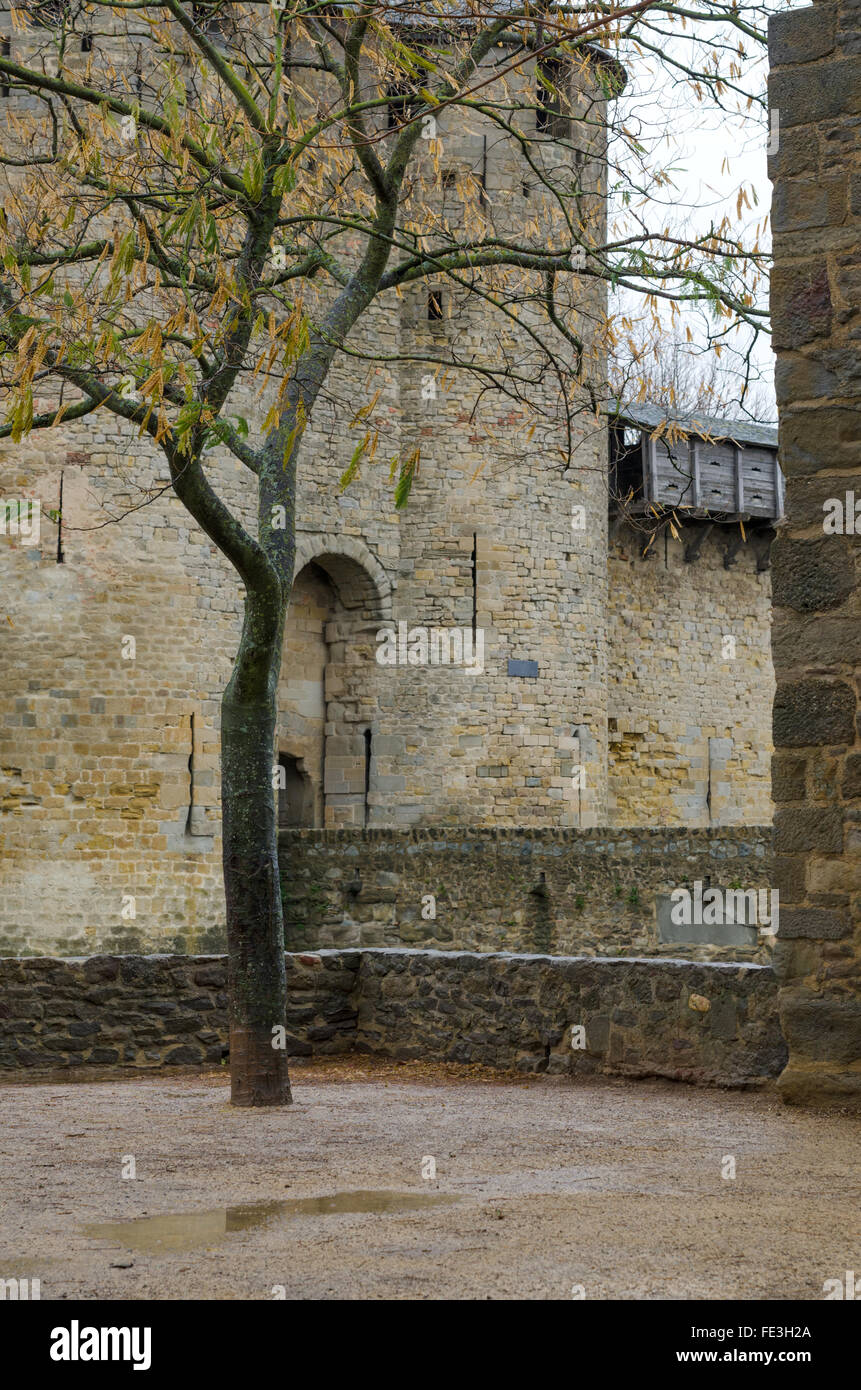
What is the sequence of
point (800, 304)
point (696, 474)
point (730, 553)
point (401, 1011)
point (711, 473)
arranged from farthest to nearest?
1. point (730, 553)
2. point (711, 473)
3. point (696, 474)
4. point (401, 1011)
5. point (800, 304)

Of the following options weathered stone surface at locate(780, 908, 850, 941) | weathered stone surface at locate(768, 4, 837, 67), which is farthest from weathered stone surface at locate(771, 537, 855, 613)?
weathered stone surface at locate(768, 4, 837, 67)

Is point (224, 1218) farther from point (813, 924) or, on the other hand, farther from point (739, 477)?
point (739, 477)

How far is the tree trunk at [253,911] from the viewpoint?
24.5 feet

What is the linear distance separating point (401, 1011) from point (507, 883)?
721 centimetres

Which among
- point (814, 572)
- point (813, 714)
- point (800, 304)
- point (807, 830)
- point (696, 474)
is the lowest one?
point (807, 830)

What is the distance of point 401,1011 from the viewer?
9.19m

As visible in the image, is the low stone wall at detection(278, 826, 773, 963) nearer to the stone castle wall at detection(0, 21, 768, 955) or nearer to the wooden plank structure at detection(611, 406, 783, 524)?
the stone castle wall at detection(0, 21, 768, 955)

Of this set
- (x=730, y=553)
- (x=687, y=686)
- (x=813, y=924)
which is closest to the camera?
(x=813, y=924)

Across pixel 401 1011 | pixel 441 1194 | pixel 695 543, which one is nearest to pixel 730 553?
pixel 695 543

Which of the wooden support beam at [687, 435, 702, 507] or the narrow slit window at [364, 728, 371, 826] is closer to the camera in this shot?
the narrow slit window at [364, 728, 371, 826]

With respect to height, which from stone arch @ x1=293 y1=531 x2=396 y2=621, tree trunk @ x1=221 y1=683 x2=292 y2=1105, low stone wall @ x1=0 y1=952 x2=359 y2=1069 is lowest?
low stone wall @ x1=0 y1=952 x2=359 y2=1069

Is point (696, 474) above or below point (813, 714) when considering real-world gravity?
above

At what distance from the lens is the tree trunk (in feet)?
24.5

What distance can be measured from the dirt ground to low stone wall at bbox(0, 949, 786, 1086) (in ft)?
0.86
